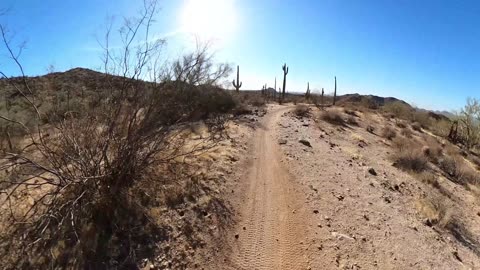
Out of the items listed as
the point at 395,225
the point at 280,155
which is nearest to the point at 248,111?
the point at 280,155

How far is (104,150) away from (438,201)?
906cm

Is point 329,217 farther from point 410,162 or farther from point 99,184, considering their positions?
point 410,162

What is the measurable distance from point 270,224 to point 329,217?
4.59ft

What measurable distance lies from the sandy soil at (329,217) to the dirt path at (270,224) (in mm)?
16

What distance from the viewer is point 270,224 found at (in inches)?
263

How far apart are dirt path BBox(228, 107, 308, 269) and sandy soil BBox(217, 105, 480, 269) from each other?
16 mm

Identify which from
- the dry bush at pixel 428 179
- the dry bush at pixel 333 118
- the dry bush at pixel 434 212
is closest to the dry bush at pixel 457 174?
the dry bush at pixel 428 179

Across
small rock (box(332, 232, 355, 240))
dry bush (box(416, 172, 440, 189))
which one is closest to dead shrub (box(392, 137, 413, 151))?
dry bush (box(416, 172, 440, 189))

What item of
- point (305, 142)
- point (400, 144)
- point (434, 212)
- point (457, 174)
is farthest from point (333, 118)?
point (434, 212)

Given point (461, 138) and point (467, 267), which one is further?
point (461, 138)

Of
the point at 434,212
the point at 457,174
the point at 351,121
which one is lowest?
the point at 457,174

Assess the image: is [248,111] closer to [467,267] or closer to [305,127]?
[305,127]

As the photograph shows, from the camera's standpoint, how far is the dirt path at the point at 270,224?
562 cm

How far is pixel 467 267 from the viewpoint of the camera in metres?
7.00
